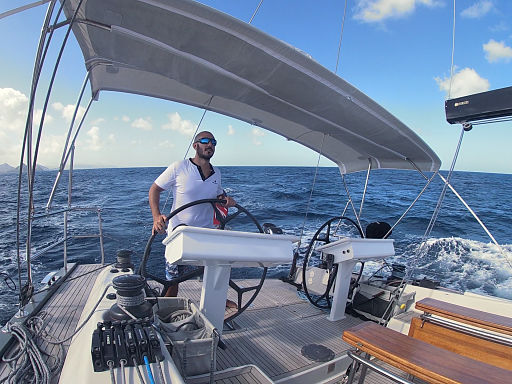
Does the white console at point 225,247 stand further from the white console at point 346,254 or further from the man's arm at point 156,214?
the white console at point 346,254

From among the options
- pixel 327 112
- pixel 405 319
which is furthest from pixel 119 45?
pixel 405 319

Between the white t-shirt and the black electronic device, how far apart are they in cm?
187

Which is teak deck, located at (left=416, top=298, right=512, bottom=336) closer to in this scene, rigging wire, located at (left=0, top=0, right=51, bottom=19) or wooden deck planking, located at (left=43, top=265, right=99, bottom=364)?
wooden deck planking, located at (left=43, top=265, right=99, bottom=364)

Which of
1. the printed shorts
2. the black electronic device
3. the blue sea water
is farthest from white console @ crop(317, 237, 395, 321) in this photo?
the printed shorts

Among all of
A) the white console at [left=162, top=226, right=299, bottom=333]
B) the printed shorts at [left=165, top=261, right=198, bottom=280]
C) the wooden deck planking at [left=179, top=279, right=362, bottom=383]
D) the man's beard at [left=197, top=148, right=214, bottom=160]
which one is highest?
the man's beard at [left=197, top=148, right=214, bottom=160]

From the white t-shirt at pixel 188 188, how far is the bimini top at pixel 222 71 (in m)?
0.76

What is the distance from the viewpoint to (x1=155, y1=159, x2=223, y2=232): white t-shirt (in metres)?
2.35

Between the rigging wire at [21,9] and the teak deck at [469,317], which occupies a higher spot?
the rigging wire at [21,9]

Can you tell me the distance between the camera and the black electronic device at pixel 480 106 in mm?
2033

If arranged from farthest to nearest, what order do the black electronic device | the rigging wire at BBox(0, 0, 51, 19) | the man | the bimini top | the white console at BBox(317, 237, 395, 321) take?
the white console at BBox(317, 237, 395, 321) < the man < the black electronic device < the bimini top < the rigging wire at BBox(0, 0, 51, 19)

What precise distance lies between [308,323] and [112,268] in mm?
1719

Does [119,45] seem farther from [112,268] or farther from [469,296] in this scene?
[469,296]

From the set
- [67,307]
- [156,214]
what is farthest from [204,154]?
[67,307]

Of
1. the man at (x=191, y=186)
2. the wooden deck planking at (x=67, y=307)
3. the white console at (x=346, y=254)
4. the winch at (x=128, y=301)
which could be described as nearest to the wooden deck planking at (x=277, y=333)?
the white console at (x=346, y=254)
